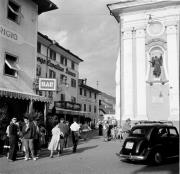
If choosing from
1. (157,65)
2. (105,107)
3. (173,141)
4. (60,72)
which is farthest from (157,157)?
(105,107)

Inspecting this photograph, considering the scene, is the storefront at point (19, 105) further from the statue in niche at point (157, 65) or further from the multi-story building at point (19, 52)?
the statue in niche at point (157, 65)

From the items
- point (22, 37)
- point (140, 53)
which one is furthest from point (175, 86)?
point (22, 37)

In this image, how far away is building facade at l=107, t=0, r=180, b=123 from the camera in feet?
81.5

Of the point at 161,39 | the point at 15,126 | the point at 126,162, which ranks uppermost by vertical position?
the point at 161,39

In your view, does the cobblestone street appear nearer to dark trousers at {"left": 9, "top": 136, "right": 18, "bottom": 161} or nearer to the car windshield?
dark trousers at {"left": 9, "top": 136, "right": 18, "bottom": 161}

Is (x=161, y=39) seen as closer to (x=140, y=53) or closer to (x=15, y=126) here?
(x=140, y=53)

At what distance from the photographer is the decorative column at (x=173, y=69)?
24350mm

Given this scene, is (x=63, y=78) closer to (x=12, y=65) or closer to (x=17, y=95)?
(x=12, y=65)

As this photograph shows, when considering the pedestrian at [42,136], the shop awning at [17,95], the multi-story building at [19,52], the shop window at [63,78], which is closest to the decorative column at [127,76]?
the multi-story building at [19,52]

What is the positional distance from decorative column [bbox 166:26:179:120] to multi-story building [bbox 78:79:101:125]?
86.6ft

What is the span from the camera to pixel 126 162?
498 inches

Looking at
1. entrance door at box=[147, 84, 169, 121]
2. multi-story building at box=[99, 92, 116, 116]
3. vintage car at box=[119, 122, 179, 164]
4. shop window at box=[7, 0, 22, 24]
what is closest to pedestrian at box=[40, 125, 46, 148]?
vintage car at box=[119, 122, 179, 164]

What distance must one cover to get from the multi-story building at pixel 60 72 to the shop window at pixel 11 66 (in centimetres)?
1192

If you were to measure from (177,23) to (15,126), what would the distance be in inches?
661
